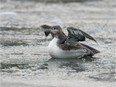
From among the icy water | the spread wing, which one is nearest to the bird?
the spread wing

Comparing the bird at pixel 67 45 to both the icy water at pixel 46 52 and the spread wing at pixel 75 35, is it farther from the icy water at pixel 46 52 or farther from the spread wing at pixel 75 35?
the icy water at pixel 46 52

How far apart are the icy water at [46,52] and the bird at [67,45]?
0.42ft

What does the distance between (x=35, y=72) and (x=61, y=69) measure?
536 millimetres

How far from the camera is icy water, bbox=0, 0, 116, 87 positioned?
28.9 ft

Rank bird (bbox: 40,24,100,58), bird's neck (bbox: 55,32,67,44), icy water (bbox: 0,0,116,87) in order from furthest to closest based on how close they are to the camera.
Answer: bird's neck (bbox: 55,32,67,44)
bird (bbox: 40,24,100,58)
icy water (bbox: 0,0,116,87)

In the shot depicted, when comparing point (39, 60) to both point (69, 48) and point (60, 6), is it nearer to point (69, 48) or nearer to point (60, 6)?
point (69, 48)

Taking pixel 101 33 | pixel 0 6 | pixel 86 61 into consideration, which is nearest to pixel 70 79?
pixel 86 61

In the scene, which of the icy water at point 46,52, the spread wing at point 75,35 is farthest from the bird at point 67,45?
the icy water at point 46,52

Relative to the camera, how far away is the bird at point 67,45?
1058 cm

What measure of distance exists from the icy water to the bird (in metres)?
0.13

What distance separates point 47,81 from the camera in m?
8.70

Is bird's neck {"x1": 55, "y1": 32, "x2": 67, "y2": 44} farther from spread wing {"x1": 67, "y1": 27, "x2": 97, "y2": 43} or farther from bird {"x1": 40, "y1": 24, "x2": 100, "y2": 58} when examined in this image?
spread wing {"x1": 67, "y1": 27, "x2": 97, "y2": 43}

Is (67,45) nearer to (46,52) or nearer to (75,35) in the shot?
(75,35)

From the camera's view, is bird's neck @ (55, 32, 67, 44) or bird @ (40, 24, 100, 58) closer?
bird @ (40, 24, 100, 58)
